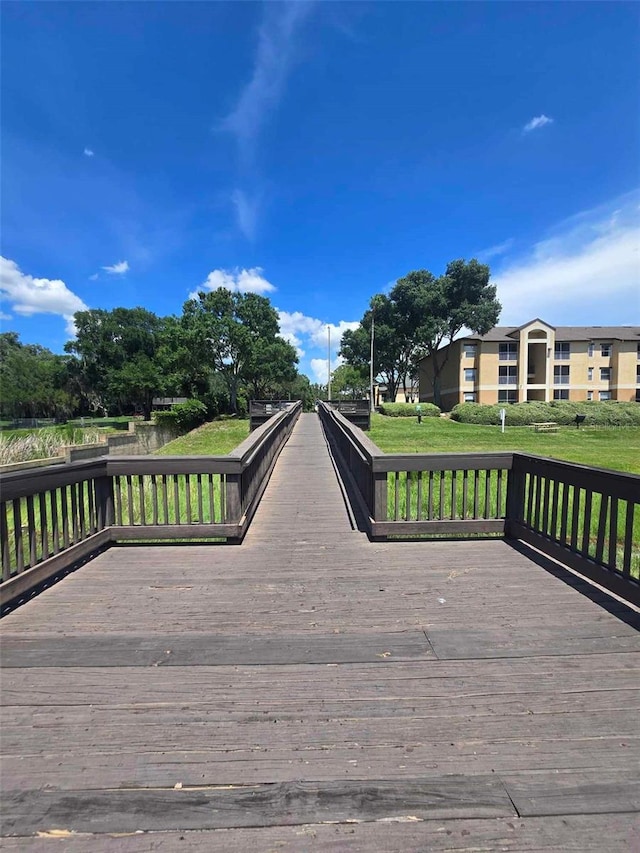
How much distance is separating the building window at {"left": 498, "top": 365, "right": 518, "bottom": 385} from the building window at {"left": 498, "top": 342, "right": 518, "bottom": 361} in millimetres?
840

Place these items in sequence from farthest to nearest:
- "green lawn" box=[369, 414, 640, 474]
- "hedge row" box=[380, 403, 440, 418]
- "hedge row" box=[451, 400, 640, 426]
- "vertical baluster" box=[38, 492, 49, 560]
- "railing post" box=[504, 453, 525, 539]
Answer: "hedge row" box=[380, 403, 440, 418] → "hedge row" box=[451, 400, 640, 426] → "green lawn" box=[369, 414, 640, 474] → "railing post" box=[504, 453, 525, 539] → "vertical baluster" box=[38, 492, 49, 560]

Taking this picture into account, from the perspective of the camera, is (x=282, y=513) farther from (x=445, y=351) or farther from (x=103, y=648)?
(x=445, y=351)

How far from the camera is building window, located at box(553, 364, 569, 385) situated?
130ft

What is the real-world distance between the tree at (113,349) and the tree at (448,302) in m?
29.1

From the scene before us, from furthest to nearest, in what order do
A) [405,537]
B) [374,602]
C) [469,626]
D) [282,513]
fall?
[282,513], [405,537], [374,602], [469,626]

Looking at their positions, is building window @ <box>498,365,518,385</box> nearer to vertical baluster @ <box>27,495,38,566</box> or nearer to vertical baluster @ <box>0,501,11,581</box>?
vertical baluster @ <box>27,495,38,566</box>

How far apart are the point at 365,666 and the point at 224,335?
30871 millimetres

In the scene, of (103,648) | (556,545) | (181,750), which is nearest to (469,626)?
(556,545)

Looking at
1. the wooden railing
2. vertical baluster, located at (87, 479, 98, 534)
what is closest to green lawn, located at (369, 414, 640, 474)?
the wooden railing

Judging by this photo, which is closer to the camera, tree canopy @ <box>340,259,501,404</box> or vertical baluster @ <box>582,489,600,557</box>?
vertical baluster @ <box>582,489,600,557</box>

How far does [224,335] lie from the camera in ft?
102

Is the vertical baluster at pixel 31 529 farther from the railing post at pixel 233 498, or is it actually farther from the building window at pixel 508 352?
the building window at pixel 508 352

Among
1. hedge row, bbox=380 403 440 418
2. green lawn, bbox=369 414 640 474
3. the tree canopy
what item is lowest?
green lawn, bbox=369 414 640 474

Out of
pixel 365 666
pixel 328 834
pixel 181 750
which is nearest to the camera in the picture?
pixel 328 834
